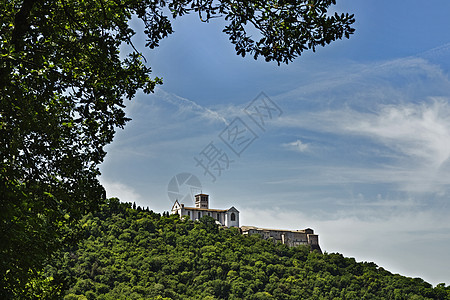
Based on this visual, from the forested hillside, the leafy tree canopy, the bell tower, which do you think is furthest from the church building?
the leafy tree canopy

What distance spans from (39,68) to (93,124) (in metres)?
1.23

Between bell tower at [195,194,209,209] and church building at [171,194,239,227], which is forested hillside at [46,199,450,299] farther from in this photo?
bell tower at [195,194,209,209]

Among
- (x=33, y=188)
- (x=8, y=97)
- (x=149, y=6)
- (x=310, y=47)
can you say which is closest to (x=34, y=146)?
(x=33, y=188)

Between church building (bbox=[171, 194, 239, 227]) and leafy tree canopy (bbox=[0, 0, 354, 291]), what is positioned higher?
church building (bbox=[171, 194, 239, 227])

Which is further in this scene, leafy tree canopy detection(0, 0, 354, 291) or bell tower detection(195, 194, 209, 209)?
bell tower detection(195, 194, 209, 209)

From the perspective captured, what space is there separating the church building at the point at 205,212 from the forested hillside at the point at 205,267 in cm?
289

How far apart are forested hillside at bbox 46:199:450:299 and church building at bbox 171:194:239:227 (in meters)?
2.89

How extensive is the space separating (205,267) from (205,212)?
684 inches

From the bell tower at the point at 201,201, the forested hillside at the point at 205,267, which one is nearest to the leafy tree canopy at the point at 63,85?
the forested hillside at the point at 205,267

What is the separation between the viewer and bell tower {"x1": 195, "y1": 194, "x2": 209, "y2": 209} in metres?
86.0

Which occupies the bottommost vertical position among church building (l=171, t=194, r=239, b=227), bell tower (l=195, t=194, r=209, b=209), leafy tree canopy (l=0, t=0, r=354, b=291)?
leafy tree canopy (l=0, t=0, r=354, b=291)

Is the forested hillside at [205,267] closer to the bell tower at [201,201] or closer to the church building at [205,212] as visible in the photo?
the church building at [205,212]

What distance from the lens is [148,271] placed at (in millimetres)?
60469

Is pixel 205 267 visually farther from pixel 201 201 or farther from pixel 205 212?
pixel 201 201
